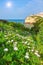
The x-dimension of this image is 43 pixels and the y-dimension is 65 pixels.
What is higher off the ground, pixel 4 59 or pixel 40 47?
pixel 4 59

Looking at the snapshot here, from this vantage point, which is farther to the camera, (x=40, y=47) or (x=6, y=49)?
(x=40, y=47)

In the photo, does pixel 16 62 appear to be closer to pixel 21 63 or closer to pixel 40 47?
pixel 21 63

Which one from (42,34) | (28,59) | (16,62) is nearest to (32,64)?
(28,59)

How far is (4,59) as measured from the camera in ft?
18.9

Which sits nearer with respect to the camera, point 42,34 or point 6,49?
point 6,49

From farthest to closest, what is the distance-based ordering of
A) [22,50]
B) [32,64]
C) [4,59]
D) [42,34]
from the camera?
1. [42,34]
2. [22,50]
3. [32,64]
4. [4,59]

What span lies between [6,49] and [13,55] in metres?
0.28

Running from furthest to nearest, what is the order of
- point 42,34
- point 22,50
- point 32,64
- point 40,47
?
point 42,34, point 40,47, point 22,50, point 32,64

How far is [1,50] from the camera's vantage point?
19.8ft

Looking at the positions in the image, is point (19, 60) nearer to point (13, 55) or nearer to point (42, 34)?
point (13, 55)

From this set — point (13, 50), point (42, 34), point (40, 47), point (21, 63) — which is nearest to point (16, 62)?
point (21, 63)

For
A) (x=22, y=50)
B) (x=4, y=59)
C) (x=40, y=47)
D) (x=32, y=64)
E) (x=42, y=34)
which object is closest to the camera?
(x=4, y=59)

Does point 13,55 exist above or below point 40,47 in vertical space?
above

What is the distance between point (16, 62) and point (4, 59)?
32cm
